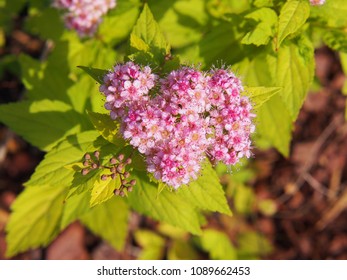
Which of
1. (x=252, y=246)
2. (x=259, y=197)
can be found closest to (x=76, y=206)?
(x=252, y=246)

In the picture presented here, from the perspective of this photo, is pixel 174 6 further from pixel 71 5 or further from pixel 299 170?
pixel 299 170

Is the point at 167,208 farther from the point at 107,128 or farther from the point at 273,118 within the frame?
the point at 273,118

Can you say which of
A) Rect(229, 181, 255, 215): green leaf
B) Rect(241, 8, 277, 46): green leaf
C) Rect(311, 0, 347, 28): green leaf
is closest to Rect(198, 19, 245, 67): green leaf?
Rect(241, 8, 277, 46): green leaf

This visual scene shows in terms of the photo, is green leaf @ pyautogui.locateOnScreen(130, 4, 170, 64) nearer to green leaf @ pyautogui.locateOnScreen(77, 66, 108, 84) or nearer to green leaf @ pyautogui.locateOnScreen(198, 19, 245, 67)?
green leaf @ pyautogui.locateOnScreen(77, 66, 108, 84)

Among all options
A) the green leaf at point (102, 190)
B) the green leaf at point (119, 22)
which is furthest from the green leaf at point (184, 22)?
the green leaf at point (102, 190)

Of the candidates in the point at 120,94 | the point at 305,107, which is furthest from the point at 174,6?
the point at 305,107

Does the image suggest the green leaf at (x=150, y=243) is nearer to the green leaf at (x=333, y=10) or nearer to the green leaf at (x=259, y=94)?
the green leaf at (x=259, y=94)
